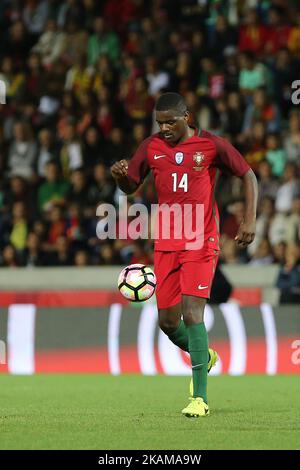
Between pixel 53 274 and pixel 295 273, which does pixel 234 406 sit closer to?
pixel 295 273

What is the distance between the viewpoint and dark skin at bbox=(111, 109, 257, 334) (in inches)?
352

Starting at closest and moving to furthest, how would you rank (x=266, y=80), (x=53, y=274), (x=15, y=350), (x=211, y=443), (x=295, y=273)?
(x=211, y=443) < (x=15, y=350) < (x=295, y=273) < (x=53, y=274) < (x=266, y=80)

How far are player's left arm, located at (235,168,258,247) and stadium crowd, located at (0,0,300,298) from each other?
21.8ft

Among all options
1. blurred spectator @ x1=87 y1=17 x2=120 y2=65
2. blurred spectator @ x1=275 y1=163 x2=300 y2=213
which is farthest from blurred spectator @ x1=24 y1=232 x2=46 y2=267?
blurred spectator @ x1=87 y1=17 x2=120 y2=65

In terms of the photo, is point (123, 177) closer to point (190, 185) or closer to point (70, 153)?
point (190, 185)

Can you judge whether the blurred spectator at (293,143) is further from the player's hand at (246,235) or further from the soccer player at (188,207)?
the player's hand at (246,235)

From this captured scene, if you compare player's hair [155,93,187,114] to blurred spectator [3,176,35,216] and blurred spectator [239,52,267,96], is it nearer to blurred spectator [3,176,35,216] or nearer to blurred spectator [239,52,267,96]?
blurred spectator [239,52,267,96]

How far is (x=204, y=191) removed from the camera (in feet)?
30.2

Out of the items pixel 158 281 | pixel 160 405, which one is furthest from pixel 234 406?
pixel 158 281

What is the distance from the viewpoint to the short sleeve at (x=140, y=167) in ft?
31.0

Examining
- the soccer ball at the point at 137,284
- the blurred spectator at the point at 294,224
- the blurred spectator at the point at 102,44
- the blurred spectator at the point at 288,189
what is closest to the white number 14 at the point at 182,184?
the soccer ball at the point at 137,284

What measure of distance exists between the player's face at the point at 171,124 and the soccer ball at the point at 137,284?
1.22 metres

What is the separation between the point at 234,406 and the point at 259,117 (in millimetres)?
8930

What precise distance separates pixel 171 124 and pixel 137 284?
1429mm
